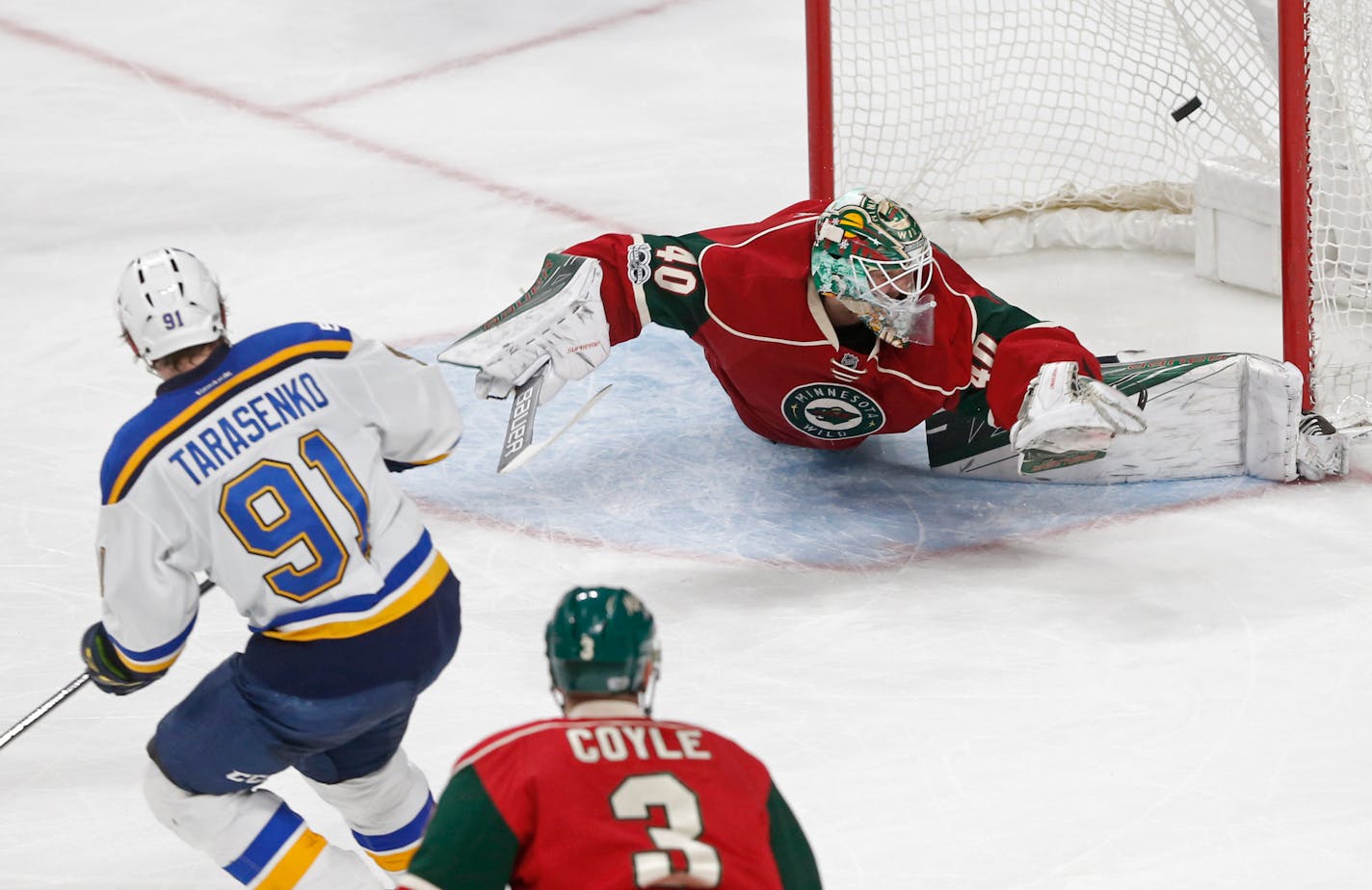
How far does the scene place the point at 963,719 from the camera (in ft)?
11.0

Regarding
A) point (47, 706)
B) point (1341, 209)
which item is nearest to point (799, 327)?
point (1341, 209)

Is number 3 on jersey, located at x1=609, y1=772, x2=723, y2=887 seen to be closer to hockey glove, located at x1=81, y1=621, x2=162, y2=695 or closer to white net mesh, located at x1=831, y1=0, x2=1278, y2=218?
hockey glove, located at x1=81, y1=621, x2=162, y2=695

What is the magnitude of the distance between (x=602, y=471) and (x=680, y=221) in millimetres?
1729

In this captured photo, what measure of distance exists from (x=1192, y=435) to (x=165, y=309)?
2492 millimetres

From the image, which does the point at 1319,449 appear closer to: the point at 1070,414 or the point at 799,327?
the point at 1070,414

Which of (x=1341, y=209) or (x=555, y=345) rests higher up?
(x=1341, y=209)

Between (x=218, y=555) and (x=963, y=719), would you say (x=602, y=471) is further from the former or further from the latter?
(x=218, y=555)

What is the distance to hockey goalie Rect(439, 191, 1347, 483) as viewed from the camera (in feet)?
12.5

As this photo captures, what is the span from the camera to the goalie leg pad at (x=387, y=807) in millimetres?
2711

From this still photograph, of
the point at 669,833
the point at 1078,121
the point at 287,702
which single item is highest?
the point at 1078,121

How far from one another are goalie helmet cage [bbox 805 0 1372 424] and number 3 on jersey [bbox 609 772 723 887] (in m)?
2.89

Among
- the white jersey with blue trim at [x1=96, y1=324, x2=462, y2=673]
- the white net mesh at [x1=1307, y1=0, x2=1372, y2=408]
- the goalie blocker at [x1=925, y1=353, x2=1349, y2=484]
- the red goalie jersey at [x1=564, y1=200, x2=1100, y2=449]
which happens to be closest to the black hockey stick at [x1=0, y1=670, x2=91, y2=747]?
the white jersey with blue trim at [x1=96, y1=324, x2=462, y2=673]

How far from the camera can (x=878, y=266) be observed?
3.79m

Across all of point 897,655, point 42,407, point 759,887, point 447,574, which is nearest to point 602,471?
point 897,655
